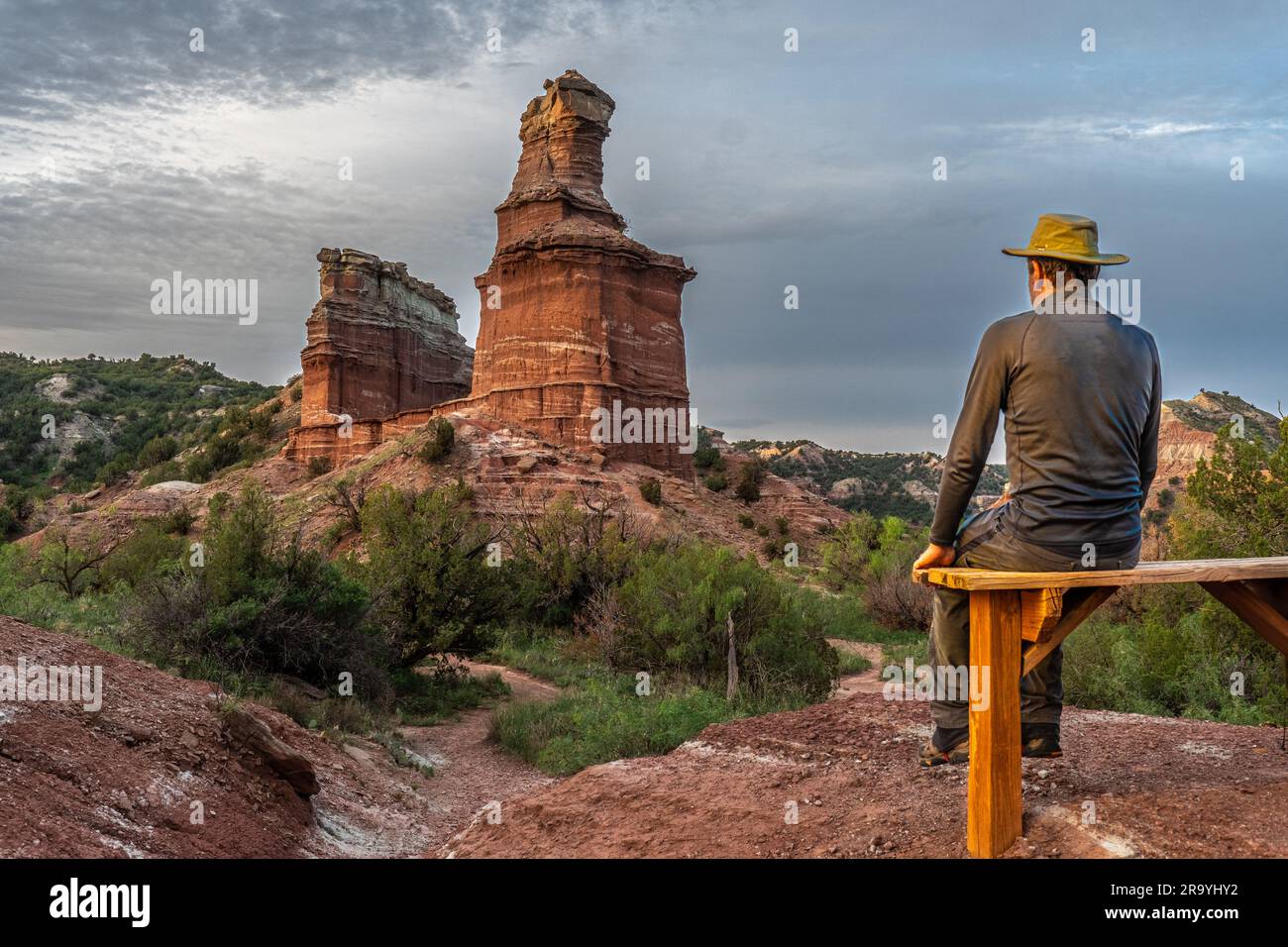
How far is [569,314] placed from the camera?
36.6 metres

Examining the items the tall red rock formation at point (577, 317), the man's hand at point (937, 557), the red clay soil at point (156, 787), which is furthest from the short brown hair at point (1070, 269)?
the tall red rock formation at point (577, 317)

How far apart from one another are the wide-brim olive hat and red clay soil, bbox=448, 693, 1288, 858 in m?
2.15

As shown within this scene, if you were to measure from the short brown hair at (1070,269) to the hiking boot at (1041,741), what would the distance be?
2030mm

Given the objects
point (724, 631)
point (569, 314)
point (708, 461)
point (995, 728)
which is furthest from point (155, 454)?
point (995, 728)

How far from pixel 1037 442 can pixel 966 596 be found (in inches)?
30.8

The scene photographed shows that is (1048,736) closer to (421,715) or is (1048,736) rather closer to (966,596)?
(966,596)

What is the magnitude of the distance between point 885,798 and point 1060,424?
72.5 inches

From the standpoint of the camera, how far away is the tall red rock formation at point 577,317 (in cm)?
3588

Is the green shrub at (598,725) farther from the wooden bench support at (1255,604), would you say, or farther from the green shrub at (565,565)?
the green shrub at (565,565)

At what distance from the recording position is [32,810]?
396 centimetres

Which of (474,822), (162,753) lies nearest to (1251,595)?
(474,822)

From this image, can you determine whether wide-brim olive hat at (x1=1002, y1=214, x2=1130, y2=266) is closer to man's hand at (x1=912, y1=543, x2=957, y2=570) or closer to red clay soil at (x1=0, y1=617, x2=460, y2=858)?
man's hand at (x1=912, y1=543, x2=957, y2=570)

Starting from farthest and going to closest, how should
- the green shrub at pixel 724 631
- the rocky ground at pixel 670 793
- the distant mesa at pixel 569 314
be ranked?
the distant mesa at pixel 569 314, the green shrub at pixel 724 631, the rocky ground at pixel 670 793

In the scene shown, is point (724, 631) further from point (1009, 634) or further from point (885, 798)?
point (1009, 634)
